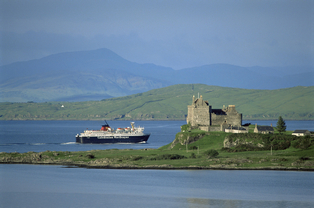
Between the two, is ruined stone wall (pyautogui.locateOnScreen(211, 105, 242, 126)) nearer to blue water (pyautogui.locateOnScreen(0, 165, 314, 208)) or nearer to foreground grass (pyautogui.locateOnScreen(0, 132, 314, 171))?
foreground grass (pyautogui.locateOnScreen(0, 132, 314, 171))

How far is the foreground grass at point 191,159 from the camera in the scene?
88875 millimetres

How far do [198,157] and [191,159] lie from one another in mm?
2930

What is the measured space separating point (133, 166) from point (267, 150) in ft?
100

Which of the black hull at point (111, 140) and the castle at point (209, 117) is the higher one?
the castle at point (209, 117)

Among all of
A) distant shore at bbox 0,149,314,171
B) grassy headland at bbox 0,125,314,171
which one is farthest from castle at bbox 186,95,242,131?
distant shore at bbox 0,149,314,171

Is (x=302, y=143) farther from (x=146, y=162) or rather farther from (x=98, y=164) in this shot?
(x=98, y=164)

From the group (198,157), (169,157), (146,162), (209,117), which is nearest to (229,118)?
(209,117)

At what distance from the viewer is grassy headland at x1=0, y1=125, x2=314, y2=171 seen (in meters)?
89.1

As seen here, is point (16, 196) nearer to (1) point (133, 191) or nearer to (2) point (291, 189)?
(1) point (133, 191)

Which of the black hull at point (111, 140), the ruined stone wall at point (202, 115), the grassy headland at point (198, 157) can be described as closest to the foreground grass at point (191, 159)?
the grassy headland at point (198, 157)

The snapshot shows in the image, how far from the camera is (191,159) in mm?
95500


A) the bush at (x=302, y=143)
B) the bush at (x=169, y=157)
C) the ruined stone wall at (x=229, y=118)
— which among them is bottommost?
the bush at (x=169, y=157)

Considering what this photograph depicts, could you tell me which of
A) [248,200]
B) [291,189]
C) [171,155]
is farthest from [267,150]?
[248,200]

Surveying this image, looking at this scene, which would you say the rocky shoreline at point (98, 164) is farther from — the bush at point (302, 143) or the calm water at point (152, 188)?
the bush at point (302, 143)
